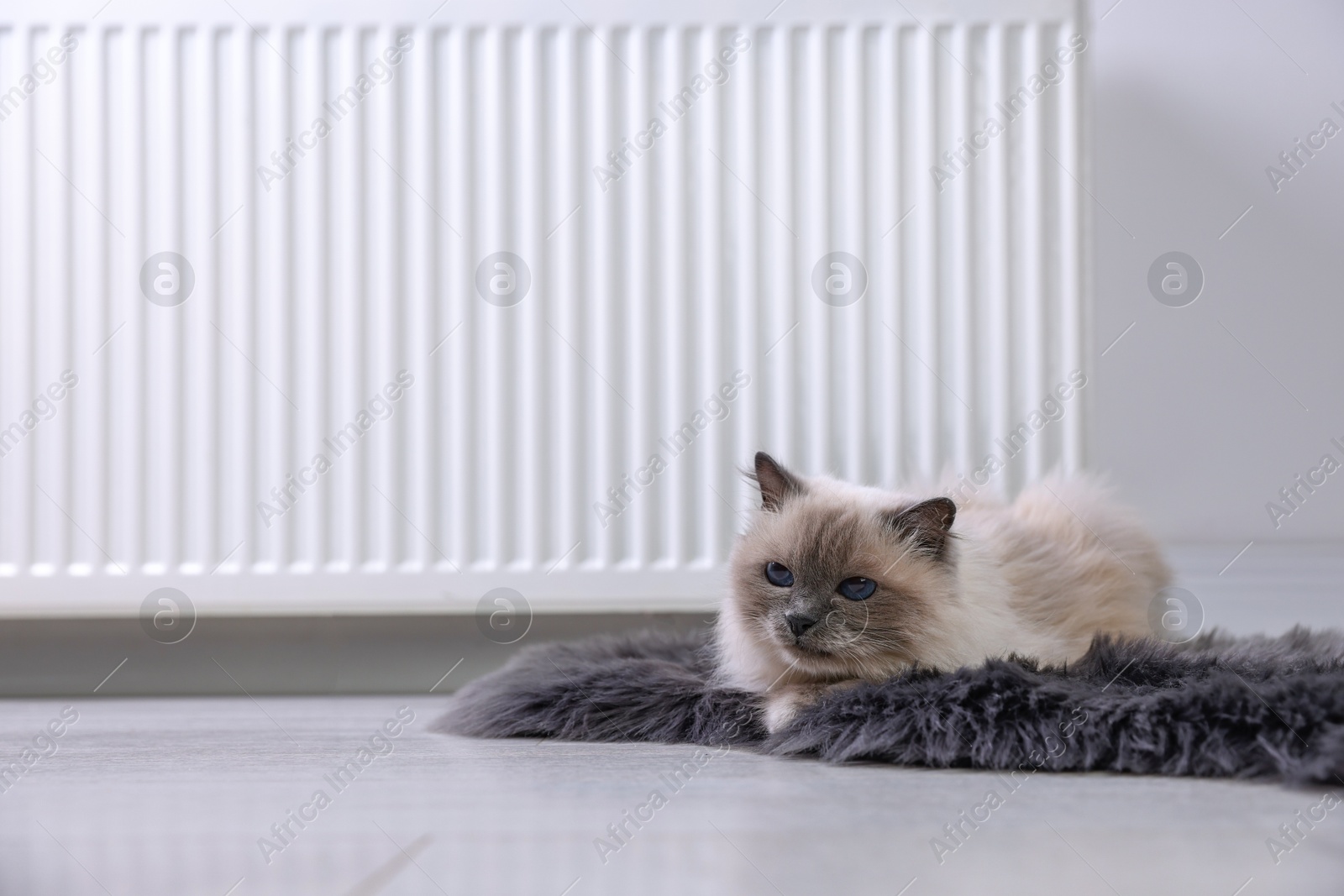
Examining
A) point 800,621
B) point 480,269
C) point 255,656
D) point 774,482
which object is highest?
point 480,269

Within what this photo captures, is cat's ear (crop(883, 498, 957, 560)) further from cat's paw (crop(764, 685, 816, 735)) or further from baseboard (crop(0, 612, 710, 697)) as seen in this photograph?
baseboard (crop(0, 612, 710, 697))

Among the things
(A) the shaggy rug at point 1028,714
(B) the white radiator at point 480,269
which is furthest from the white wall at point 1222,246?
(A) the shaggy rug at point 1028,714

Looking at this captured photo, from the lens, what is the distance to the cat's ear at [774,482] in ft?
3.95

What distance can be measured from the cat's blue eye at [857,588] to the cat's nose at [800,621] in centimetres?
5

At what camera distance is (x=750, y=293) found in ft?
5.35

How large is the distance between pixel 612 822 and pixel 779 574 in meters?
0.40

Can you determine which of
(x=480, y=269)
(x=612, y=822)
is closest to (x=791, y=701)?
(x=612, y=822)

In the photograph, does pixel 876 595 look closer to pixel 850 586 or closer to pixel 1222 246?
pixel 850 586

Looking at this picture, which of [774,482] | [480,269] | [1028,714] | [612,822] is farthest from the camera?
[480,269]

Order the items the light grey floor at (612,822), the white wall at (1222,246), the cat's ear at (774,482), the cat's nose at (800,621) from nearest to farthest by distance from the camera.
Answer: the light grey floor at (612,822)
the cat's nose at (800,621)
the cat's ear at (774,482)
the white wall at (1222,246)

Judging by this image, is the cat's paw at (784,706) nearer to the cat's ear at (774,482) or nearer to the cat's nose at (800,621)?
the cat's nose at (800,621)

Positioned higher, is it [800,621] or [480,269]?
[480,269]

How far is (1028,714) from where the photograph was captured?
98cm

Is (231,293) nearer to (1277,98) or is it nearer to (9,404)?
(9,404)
